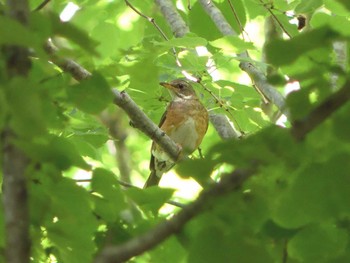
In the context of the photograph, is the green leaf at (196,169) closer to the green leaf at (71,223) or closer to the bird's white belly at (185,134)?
the green leaf at (71,223)

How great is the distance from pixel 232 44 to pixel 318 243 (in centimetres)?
209

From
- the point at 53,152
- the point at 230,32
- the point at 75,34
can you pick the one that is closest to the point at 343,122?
the point at 75,34

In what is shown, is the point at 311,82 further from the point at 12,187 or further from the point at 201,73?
the point at 201,73

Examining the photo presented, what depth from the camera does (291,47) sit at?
192cm

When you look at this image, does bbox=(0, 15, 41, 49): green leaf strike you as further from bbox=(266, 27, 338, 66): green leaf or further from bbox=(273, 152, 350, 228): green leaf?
bbox=(273, 152, 350, 228): green leaf

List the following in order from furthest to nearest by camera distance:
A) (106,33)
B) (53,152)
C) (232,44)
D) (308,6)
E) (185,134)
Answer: (185,134), (106,33), (308,6), (232,44), (53,152)

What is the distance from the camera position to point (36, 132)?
5.90 feet

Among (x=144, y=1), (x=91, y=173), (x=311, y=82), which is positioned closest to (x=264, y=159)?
(x=311, y=82)

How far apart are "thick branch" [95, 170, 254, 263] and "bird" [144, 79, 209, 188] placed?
6318 mm

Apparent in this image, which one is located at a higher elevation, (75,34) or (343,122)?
(75,34)

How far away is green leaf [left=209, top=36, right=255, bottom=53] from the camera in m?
4.28

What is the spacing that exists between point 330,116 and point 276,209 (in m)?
0.39

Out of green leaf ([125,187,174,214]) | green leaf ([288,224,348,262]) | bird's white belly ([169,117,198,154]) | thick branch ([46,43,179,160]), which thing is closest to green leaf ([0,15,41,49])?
green leaf ([125,187,174,214])

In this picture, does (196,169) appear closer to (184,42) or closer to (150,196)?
(150,196)
